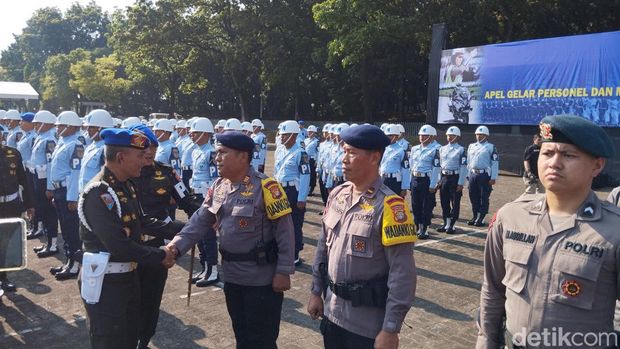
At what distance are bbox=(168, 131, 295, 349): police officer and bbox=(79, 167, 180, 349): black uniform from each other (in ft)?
1.19

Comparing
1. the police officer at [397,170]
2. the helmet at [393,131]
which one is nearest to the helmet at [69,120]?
the police officer at [397,170]

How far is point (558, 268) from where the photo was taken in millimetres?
2033

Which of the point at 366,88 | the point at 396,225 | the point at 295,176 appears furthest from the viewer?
the point at 366,88

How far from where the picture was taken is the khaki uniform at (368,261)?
8.46 feet

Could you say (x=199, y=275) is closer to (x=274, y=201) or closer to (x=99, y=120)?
(x=99, y=120)

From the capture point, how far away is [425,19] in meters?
28.5

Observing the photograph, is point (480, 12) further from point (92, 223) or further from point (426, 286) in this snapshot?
point (92, 223)

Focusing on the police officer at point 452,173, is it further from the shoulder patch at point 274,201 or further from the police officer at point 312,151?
the shoulder patch at point 274,201

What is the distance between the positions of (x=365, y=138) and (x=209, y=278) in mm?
4211

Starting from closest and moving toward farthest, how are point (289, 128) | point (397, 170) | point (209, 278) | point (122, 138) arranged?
point (122, 138), point (209, 278), point (289, 128), point (397, 170)

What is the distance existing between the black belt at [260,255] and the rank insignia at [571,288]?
79.6 inches

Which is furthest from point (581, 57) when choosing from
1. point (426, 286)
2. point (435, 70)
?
point (426, 286)

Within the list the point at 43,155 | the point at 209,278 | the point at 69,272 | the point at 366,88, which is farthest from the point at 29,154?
the point at 366,88

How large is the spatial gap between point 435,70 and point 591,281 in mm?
22038
